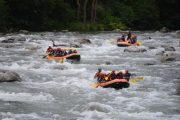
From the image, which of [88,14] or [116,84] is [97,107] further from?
[88,14]

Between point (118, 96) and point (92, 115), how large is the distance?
3.27 meters

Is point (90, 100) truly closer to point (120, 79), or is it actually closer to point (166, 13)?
point (120, 79)

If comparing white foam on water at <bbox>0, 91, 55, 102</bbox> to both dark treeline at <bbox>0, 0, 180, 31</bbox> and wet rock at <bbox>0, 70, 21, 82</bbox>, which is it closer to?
wet rock at <bbox>0, 70, 21, 82</bbox>

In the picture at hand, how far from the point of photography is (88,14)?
2382 inches

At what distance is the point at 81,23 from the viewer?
56406mm

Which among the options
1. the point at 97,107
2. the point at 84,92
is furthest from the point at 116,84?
the point at 97,107

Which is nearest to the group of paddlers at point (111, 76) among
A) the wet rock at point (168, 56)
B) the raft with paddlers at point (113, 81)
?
the raft with paddlers at point (113, 81)

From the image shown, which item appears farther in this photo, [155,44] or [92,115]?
[155,44]

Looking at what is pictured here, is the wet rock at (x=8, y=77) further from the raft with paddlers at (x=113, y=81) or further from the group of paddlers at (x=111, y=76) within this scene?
the group of paddlers at (x=111, y=76)

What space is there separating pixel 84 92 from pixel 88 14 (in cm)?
4202

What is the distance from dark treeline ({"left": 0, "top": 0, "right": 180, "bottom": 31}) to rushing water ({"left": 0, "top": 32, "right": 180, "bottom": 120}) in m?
20.9

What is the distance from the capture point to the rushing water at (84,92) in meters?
15.6

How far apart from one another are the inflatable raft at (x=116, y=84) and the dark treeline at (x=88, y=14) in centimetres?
2960

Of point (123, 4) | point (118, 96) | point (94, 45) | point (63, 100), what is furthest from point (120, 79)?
point (123, 4)
